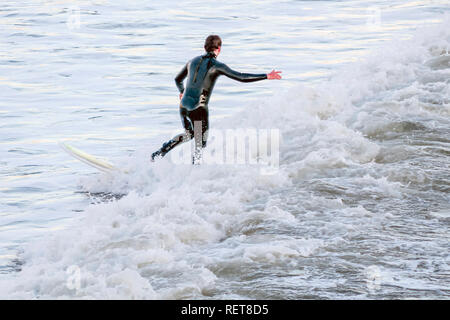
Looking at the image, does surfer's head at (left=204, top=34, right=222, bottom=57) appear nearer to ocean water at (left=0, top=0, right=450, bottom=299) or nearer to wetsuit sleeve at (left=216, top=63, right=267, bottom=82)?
wetsuit sleeve at (left=216, top=63, right=267, bottom=82)

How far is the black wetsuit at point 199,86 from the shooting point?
9250 mm

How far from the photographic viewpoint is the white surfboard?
36.7 ft

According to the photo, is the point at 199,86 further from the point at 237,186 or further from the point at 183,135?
the point at 237,186

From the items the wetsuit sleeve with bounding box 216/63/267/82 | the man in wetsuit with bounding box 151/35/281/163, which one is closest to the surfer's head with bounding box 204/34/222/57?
the man in wetsuit with bounding box 151/35/281/163

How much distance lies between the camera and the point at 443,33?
1742 centimetres

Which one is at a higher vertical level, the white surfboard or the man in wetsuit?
the man in wetsuit

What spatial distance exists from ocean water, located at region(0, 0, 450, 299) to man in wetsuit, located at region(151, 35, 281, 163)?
0.68m

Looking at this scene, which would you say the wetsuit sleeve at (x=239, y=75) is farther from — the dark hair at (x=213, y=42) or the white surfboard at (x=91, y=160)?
the white surfboard at (x=91, y=160)

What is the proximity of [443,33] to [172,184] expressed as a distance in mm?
9740

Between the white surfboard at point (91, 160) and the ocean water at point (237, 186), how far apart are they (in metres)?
0.18

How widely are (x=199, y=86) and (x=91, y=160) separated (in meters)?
2.76

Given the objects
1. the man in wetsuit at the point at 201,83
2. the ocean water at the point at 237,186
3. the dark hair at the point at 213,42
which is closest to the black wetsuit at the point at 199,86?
the man in wetsuit at the point at 201,83

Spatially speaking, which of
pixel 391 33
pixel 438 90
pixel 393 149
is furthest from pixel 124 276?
pixel 391 33

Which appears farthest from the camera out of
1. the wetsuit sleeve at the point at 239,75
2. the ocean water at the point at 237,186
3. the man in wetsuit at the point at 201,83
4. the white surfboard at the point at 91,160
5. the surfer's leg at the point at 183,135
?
the white surfboard at the point at 91,160
